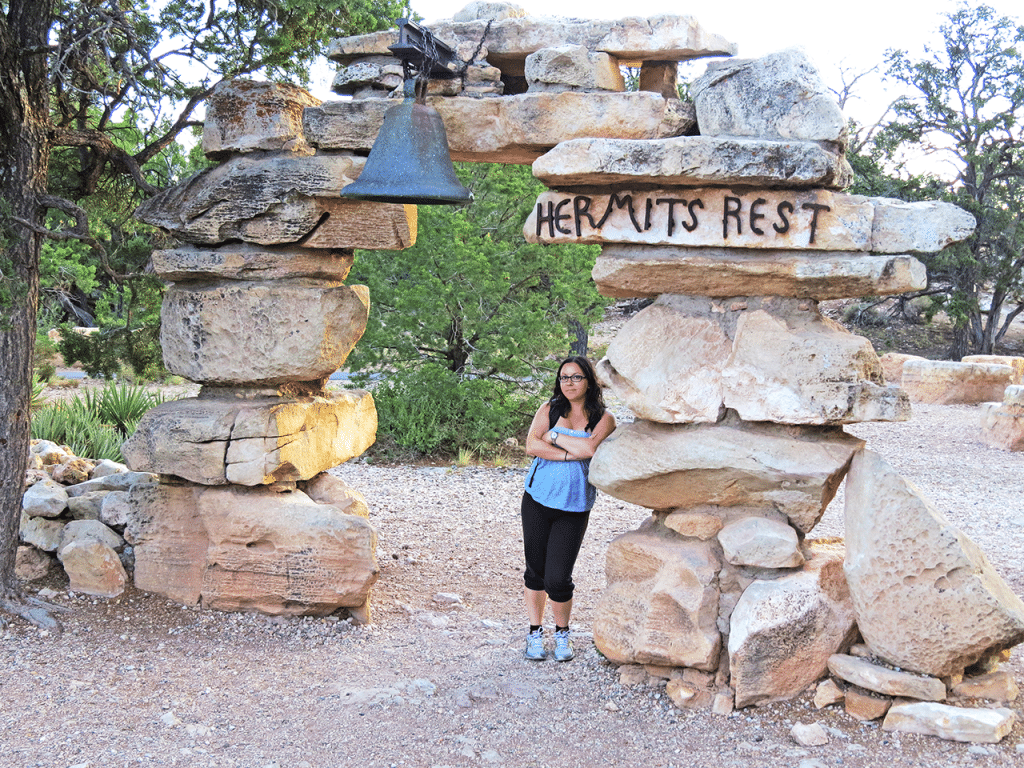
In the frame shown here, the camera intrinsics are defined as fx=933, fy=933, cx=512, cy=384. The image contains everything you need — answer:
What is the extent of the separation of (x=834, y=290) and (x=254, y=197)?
2.89m

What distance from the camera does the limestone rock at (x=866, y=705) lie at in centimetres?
364

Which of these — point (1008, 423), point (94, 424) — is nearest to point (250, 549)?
point (94, 424)

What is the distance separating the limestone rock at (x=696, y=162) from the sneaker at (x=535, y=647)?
7.19ft

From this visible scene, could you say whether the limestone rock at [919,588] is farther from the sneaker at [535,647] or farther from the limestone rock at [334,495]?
the limestone rock at [334,495]

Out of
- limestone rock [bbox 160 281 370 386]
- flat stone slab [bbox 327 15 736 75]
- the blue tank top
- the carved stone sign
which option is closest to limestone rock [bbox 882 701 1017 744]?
the blue tank top

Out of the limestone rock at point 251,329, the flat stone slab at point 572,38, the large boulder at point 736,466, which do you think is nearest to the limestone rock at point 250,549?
the limestone rock at point 251,329

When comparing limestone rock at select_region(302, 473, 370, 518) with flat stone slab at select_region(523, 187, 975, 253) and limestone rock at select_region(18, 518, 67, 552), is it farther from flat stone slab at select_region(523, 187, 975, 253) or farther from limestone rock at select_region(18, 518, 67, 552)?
flat stone slab at select_region(523, 187, 975, 253)

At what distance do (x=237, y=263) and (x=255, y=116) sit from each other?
776 mm

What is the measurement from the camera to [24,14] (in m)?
4.75

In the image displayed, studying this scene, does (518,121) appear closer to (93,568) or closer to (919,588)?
(919,588)

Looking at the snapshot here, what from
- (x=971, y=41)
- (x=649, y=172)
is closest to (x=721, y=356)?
(x=649, y=172)

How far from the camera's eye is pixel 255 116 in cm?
489

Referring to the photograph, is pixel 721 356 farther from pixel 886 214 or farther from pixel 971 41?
pixel 971 41

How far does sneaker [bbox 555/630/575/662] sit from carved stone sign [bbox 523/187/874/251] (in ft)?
6.24
